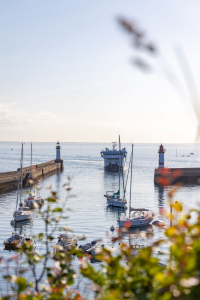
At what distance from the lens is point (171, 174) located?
69750 mm

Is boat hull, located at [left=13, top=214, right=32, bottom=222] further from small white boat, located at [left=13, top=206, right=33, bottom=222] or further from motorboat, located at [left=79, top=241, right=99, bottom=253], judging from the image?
motorboat, located at [left=79, top=241, right=99, bottom=253]

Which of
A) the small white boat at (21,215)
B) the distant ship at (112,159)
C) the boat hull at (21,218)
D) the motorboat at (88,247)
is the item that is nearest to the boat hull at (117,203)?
the small white boat at (21,215)

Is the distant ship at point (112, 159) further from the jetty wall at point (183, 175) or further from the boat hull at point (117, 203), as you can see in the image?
the boat hull at point (117, 203)

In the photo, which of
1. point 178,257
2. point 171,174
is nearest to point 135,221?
point 178,257

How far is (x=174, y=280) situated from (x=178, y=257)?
24 cm

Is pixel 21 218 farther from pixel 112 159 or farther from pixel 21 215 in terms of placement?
pixel 112 159

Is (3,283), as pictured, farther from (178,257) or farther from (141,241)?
(178,257)

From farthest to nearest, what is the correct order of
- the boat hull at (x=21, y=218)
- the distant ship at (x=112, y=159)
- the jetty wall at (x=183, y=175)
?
1. the distant ship at (x=112, y=159)
2. the jetty wall at (x=183, y=175)
3. the boat hull at (x=21, y=218)

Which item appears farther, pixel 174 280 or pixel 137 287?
pixel 137 287

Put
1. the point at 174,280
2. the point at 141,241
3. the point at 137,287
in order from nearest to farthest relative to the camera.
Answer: the point at 174,280
the point at 137,287
the point at 141,241

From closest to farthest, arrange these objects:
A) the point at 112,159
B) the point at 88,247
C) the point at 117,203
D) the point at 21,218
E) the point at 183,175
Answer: the point at 88,247 → the point at 21,218 → the point at 117,203 → the point at 183,175 → the point at 112,159

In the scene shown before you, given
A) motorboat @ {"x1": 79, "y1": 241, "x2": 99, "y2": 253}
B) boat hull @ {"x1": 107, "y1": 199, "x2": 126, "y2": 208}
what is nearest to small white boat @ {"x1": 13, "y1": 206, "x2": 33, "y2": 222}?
boat hull @ {"x1": 107, "y1": 199, "x2": 126, "y2": 208}

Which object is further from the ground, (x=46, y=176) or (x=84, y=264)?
(x=84, y=264)

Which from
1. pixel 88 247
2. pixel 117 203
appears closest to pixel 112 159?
pixel 117 203
